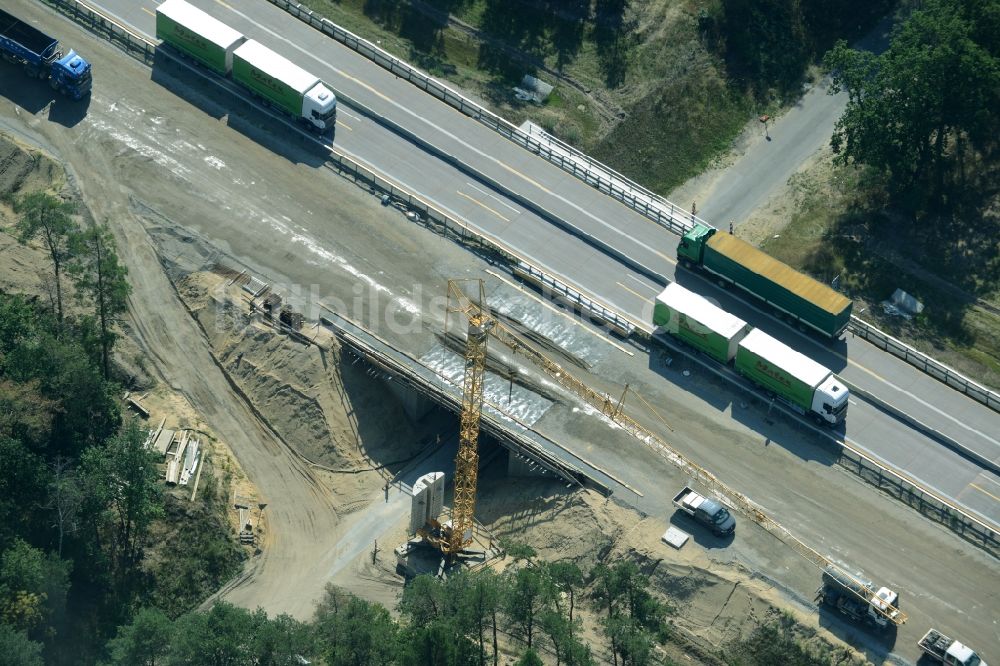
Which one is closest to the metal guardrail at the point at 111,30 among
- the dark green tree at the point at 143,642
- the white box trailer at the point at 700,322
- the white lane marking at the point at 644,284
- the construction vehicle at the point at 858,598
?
the white lane marking at the point at 644,284

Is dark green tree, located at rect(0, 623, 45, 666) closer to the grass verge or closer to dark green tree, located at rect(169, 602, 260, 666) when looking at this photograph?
dark green tree, located at rect(169, 602, 260, 666)

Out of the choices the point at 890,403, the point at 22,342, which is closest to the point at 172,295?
the point at 22,342

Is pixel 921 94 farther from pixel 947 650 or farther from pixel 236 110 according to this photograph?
pixel 236 110

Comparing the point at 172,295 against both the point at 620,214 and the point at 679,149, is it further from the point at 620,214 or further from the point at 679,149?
the point at 679,149

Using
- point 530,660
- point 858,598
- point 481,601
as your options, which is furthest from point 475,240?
point 858,598

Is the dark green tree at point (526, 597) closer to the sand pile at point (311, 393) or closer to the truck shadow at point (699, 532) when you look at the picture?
the truck shadow at point (699, 532)
